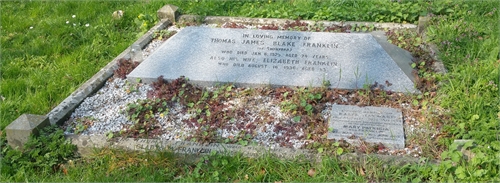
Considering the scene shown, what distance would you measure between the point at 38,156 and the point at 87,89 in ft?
3.87

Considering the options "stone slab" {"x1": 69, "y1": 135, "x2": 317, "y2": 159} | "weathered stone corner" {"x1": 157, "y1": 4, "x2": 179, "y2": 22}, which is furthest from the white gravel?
"weathered stone corner" {"x1": 157, "y1": 4, "x2": 179, "y2": 22}

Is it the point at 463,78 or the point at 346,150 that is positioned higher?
the point at 463,78

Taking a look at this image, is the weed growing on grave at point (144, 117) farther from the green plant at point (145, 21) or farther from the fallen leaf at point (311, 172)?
the green plant at point (145, 21)

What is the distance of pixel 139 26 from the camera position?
7148 millimetres

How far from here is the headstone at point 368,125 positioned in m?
4.28

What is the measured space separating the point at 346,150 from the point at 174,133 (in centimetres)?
142

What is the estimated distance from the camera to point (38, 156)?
13.9ft

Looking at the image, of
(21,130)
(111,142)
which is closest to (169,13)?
(111,142)

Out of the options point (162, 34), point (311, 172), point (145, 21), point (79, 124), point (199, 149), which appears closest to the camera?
point (311, 172)

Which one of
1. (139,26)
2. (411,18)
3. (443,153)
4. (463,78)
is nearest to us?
(443,153)

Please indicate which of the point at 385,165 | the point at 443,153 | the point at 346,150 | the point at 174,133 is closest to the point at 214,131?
the point at 174,133

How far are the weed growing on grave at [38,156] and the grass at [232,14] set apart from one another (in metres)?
0.05

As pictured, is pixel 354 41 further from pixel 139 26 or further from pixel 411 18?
pixel 139 26

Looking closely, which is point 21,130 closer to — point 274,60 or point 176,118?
point 176,118
